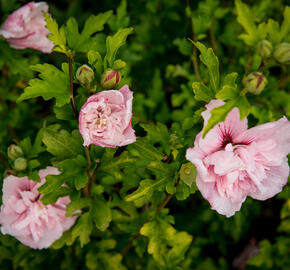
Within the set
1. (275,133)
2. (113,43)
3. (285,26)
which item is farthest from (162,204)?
(285,26)

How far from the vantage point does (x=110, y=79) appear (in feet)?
3.92

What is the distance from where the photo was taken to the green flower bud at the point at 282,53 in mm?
1210

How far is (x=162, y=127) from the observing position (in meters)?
1.55

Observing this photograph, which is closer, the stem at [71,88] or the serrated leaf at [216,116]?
the serrated leaf at [216,116]

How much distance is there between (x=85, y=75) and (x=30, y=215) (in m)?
0.71

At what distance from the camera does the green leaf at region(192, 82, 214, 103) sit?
1.23 m

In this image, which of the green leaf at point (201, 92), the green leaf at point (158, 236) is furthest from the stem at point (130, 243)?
the green leaf at point (201, 92)

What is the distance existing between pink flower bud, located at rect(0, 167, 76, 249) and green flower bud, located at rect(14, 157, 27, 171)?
0.14ft

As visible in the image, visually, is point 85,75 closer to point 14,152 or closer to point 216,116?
point 216,116

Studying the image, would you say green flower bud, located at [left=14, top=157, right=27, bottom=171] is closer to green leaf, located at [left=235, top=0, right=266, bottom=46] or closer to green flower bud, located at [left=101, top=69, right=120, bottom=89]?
green flower bud, located at [left=101, top=69, right=120, bottom=89]

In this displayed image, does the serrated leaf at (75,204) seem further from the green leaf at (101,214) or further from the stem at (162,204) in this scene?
the stem at (162,204)

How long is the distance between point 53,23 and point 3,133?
104cm

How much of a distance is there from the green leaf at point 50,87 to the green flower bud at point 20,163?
352 mm

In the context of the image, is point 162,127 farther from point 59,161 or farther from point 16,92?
point 16,92
